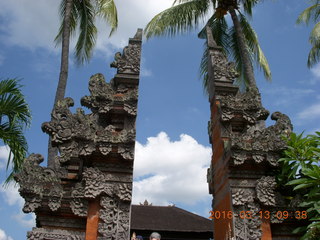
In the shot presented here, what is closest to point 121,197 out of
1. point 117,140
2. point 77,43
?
point 117,140

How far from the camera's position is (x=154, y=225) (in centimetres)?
1806

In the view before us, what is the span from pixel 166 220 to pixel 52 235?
14029 mm

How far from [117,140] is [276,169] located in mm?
3111

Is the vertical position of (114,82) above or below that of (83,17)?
below

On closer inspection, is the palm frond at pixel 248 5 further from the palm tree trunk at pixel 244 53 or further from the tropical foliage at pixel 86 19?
the tropical foliage at pixel 86 19

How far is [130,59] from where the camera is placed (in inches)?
298

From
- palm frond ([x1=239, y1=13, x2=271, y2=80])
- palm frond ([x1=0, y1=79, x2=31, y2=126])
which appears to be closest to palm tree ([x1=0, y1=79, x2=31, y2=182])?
palm frond ([x1=0, y1=79, x2=31, y2=126])

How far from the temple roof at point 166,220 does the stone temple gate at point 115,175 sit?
11.5m

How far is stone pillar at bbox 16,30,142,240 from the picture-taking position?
5.68 metres

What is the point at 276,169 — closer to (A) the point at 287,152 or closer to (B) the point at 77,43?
(A) the point at 287,152

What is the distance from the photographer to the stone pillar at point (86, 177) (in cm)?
568

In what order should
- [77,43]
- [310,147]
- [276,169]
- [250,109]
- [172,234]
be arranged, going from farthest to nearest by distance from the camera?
[172,234] < [77,43] < [250,109] < [276,169] < [310,147]

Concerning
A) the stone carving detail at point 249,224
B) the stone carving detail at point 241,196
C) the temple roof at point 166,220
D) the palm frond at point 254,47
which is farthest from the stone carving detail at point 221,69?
the temple roof at point 166,220

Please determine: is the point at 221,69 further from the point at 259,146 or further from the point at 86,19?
the point at 86,19
